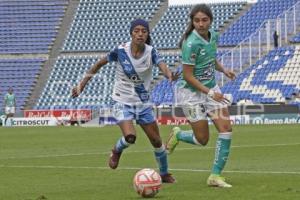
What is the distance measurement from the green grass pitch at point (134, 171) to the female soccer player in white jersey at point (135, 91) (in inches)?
22.7

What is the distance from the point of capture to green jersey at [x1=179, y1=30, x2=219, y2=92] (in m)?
11.2

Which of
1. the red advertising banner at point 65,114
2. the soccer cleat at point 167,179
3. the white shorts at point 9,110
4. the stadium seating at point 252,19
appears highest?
the stadium seating at point 252,19

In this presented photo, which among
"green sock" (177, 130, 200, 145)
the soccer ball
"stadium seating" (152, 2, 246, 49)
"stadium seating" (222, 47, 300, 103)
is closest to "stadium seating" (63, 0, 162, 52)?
"stadium seating" (152, 2, 246, 49)

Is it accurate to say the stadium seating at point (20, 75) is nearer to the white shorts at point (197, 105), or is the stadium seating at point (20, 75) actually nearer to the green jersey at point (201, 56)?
the white shorts at point (197, 105)

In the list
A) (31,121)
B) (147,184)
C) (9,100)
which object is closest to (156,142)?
(147,184)

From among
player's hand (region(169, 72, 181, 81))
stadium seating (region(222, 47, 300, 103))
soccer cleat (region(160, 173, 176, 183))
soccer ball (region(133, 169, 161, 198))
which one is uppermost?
stadium seating (region(222, 47, 300, 103))

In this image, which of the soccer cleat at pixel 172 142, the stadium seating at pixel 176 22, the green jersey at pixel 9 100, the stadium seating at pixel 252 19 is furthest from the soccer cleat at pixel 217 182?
the stadium seating at pixel 176 22

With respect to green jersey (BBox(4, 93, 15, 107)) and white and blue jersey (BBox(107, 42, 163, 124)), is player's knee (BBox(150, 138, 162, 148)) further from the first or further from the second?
green jersey (BBox(4, 93, 15, 107))

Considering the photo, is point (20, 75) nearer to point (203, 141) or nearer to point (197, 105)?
point (203, 141)

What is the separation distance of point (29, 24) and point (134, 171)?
144 ft

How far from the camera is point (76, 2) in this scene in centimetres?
5791

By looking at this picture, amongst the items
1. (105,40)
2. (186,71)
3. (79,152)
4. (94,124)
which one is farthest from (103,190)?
(105,40)

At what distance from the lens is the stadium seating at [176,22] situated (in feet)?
172

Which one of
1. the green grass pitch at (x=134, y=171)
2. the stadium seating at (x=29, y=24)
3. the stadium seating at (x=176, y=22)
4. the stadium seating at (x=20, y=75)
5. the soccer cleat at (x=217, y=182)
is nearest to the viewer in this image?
the green grass pitch at (x=134, y=171)
